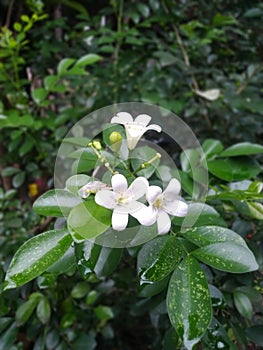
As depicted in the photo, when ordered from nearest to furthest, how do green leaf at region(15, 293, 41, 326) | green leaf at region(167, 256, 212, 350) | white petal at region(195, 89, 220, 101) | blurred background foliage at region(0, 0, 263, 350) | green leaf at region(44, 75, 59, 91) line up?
1. green leaf at region(167, 256, 212, 350)
2. green leaf at region(15, 293, 41, 326)
3. blurred background foliage at region(0, 0, 263, 350)
4. green leaf at region(44, 75, 59, 91)
5. white petal at region(195, 89, 220, 101)

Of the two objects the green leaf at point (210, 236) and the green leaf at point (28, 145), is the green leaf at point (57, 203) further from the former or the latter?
the green leaf at point (28, 145)

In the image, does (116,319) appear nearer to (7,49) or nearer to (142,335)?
(142,335)

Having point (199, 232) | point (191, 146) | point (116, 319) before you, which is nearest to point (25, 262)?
point (199, 232)

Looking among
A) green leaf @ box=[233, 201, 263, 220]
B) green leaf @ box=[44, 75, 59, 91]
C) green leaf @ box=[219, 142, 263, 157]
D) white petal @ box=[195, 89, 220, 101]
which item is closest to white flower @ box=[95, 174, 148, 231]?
green leaf @ box=[233, 201, 263, 220]

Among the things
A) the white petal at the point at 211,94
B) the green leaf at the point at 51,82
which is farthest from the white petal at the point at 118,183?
the white petal at the point at 211,94

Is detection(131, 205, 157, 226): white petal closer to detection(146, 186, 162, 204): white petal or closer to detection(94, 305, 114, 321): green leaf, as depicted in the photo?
detection(146, 186, 162, 204): white petal
